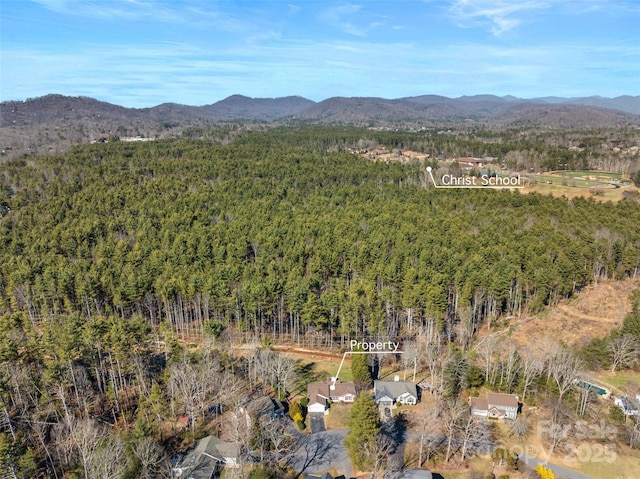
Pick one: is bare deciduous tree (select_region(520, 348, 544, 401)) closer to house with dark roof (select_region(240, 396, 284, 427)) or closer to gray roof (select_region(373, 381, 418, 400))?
gray roof (select_region(373, 381, 418, 400))

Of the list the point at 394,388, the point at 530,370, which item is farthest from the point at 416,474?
the point at 530,370

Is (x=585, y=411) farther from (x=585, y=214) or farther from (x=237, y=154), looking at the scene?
(x=237, y=154)

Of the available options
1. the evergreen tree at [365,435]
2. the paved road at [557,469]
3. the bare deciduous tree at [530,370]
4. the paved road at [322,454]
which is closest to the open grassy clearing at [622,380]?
the bare deciduous tree at [530,370]

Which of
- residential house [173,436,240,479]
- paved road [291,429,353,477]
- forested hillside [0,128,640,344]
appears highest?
forested hillside [0,128,640,344]

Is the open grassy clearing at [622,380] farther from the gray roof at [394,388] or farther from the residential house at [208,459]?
the residential house at [208,459]

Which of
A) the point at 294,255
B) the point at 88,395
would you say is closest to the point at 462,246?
the point at 294,255

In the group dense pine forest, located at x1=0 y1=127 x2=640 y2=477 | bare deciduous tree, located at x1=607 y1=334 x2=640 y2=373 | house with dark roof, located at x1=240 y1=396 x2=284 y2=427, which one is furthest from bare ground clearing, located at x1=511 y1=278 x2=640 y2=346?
house with dark roof, located at x1=240 y1=396 x2=284 y2=427
